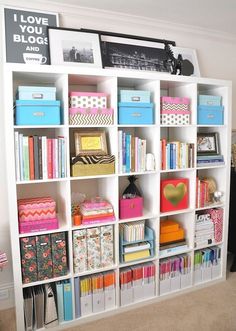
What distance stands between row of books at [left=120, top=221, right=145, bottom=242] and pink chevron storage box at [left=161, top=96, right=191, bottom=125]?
33.5 inches

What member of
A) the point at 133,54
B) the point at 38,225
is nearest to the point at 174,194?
the point at 38,225

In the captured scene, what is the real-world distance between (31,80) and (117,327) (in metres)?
1.93

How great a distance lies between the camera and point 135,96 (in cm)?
203

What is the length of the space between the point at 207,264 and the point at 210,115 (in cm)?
135

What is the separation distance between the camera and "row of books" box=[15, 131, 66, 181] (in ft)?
5.69

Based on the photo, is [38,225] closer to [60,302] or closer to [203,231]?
[60,302]

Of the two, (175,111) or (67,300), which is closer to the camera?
(67,300)

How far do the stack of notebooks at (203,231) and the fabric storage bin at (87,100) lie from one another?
4.36 ft

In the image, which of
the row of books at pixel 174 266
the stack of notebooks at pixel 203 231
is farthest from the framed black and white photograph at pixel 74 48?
the row of books at pixel 174 266

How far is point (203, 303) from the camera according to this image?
7.20 feet

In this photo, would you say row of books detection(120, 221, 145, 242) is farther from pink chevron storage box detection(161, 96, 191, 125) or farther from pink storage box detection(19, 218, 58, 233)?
pink chevron storage box detection(161, 96, 191, 125)

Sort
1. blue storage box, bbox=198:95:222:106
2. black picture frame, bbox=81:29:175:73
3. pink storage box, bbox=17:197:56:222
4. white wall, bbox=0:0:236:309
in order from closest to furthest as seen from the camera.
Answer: pink storage box, bbox=17:197:56:222
white wall, bbox=0:0:236:309
black picture frame, bbox=81:29:175:73
blue storage box, bbox=198:95:222:106

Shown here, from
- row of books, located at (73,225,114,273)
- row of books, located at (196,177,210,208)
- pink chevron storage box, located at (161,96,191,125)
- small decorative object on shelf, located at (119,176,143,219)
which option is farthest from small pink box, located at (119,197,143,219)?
pink chevron storage box, located at (161,96,191,125)

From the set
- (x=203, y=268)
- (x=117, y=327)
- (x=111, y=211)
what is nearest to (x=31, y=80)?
(x=111, y=211)
